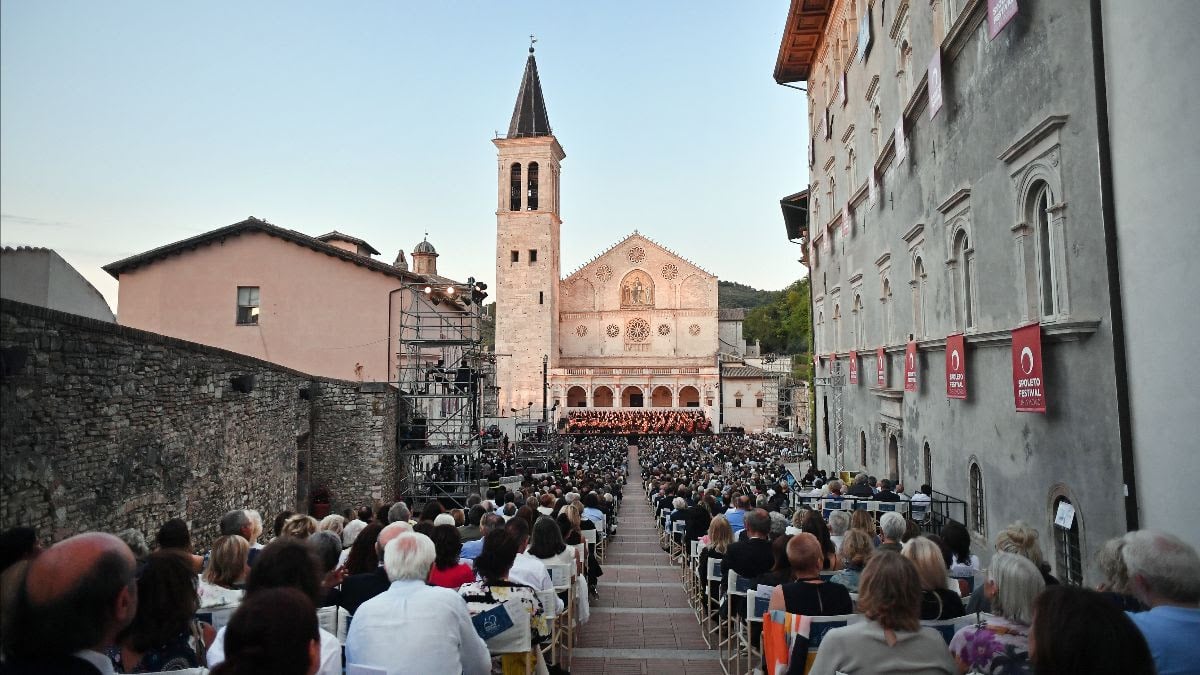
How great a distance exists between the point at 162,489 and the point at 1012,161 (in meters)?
10.0

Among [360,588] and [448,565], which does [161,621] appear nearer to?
[360,588]

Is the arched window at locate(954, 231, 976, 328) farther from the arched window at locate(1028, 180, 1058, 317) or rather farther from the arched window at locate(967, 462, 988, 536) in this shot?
the arched window at locate(1028, 180, 1058, 317)

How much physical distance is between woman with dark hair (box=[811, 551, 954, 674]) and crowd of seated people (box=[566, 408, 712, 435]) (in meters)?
45.0

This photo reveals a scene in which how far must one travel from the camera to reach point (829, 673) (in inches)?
117

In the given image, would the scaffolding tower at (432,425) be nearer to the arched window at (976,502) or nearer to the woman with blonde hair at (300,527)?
the woman with blonde hair at (300,527)

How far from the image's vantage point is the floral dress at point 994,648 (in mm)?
3010

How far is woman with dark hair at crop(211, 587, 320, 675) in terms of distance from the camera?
2.14 meters

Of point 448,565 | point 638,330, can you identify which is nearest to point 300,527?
point 448,565

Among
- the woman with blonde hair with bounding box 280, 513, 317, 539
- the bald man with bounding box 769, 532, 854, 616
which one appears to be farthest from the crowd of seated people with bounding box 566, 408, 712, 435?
the bald man with bounding box 769, 532, 854, 616

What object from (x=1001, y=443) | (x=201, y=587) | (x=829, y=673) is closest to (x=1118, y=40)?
(x=1001, y=443)

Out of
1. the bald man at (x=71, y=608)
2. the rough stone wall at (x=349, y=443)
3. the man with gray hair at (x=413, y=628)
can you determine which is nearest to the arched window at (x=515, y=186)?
the rough stone wall at (x=349, y=443)

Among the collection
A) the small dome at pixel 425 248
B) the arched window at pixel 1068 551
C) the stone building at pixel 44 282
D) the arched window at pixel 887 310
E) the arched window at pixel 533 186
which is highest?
the arched window at pixel 533 186

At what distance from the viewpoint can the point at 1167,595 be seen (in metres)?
2.94

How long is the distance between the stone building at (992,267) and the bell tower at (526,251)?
127ft
